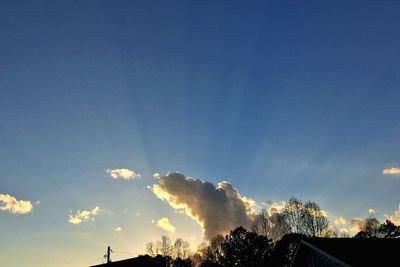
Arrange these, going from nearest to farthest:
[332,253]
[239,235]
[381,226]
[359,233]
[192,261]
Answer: [332,253] → [359,233] → [239,235] → [381,226] → [192,261]

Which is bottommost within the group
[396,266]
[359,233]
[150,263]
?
[396,266]

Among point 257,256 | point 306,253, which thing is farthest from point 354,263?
point 257,256

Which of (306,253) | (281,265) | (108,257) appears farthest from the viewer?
(281,265)

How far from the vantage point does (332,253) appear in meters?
21.0

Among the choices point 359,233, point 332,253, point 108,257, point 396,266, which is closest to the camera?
point 396,266

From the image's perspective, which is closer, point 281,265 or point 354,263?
point 354,263

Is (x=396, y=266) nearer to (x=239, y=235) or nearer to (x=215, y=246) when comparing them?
(x=239, y=235)

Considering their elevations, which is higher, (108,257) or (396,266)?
(108,257)

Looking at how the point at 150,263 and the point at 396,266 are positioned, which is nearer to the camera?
the point at 396,266

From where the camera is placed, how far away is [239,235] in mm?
73062

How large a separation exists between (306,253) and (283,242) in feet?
126

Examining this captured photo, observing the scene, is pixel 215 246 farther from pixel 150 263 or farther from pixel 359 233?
pixel 150 263

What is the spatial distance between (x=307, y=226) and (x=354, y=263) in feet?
178

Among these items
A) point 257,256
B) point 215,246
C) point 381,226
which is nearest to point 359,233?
point 381,226
